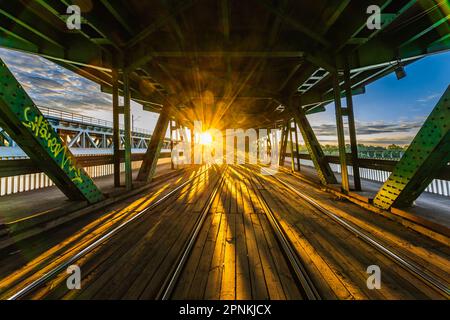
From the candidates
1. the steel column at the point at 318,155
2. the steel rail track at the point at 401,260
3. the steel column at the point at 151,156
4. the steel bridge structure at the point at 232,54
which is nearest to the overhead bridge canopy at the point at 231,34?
the steel bridge structure at the point at 232,54

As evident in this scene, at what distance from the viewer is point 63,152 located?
12.3ft

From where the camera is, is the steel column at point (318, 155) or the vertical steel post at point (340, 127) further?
the steel column at point (318, 155)

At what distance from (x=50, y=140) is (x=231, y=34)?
5.89m

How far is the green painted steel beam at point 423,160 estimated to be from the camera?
294cm

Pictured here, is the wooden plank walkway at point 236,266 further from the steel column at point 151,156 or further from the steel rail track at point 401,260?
the steel column at point 151,156

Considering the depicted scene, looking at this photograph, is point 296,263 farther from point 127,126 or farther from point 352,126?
point 127,126

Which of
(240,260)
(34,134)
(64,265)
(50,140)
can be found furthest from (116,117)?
(240,260)

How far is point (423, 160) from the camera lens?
3.23 m

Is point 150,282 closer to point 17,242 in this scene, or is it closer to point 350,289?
point 350,289

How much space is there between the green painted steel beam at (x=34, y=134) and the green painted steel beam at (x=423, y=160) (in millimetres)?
7245

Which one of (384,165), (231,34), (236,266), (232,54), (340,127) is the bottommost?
(236,266)

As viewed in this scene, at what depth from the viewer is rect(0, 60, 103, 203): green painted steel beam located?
2840 millimetres

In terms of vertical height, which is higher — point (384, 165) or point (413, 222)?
point (384, 165)

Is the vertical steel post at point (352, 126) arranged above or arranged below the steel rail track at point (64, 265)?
above
